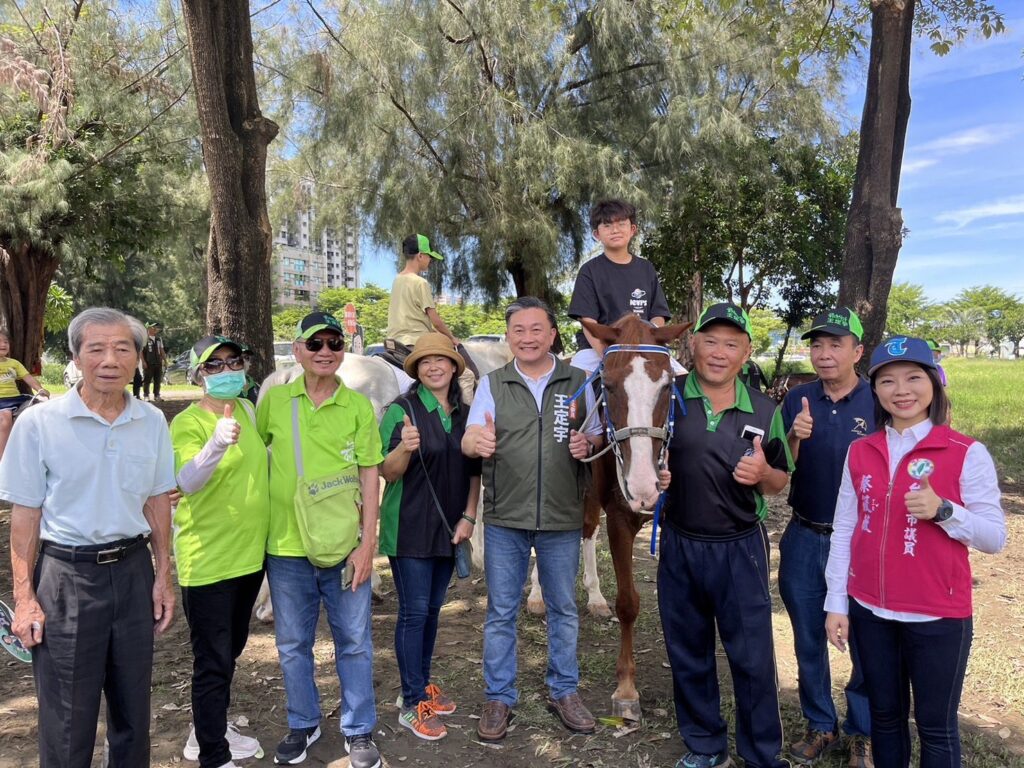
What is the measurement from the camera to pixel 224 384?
10.6 feet

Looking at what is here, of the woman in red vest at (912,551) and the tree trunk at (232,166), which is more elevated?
the tree trunk at (232,166)

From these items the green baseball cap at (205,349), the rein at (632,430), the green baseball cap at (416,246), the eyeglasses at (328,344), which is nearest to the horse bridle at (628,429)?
the rein at (632,430)

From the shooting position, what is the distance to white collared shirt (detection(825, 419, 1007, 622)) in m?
2.49

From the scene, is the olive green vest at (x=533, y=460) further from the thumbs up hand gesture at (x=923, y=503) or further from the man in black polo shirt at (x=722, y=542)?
the thumbs up hand gesture at (x=923, y=503)

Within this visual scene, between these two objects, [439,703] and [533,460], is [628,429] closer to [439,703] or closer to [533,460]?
[533,460]

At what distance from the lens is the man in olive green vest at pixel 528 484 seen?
3.57m

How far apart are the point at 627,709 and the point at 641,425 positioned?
1.76m

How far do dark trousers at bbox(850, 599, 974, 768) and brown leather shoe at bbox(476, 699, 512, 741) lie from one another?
180 centimetres

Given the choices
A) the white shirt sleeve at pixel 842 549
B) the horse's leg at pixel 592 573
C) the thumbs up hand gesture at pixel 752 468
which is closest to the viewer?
the white shirt sleeve at pixel 842 549

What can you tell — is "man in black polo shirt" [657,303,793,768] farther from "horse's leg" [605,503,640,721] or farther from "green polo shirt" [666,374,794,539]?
"horse's leg" [605,503,640,721]

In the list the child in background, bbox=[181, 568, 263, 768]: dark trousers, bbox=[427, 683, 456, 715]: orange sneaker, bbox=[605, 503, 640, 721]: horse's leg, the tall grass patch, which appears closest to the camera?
bbox=[181, 568, 263, 768]: dark trousers

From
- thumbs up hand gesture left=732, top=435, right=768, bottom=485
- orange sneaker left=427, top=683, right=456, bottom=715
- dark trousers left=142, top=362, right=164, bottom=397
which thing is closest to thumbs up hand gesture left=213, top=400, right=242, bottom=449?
orange sneaker left=427, top=683, right=456, bottom=715

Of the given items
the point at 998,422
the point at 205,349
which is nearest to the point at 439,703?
the point at 205,349

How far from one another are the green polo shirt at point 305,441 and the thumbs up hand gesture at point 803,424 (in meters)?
2.05
